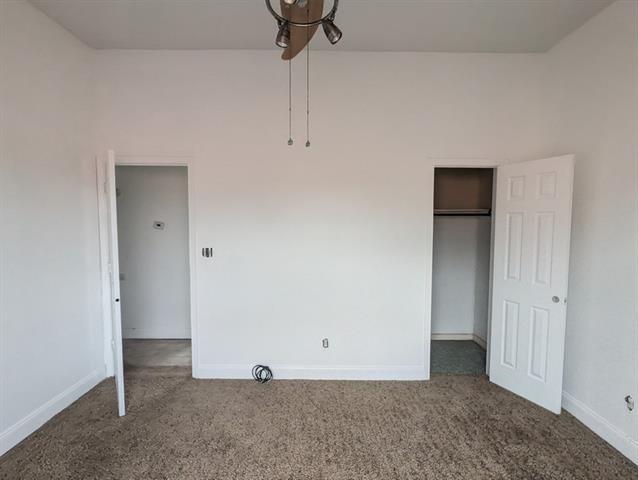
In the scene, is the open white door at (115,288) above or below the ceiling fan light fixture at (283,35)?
below

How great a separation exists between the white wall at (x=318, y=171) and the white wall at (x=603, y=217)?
17.5 inches

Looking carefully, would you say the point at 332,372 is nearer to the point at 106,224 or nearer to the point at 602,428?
the point at 602,428

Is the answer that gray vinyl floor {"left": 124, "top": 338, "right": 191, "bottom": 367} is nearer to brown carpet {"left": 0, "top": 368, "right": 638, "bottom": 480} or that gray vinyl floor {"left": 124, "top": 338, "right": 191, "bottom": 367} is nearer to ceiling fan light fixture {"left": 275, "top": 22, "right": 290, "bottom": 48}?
brown carpet {"left": 0, "top": 368, "right": 638, "bottom": 480}

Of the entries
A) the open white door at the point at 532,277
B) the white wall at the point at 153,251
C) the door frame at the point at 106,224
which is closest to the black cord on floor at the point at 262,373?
the door frame at the point at 106,224

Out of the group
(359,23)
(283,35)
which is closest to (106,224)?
(283,35)

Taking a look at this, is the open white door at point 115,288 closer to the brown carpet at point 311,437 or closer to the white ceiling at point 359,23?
the brown carpet at point 311,437

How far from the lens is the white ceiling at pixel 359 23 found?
7.41 ft

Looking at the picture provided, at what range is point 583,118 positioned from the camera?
2492 millimetres

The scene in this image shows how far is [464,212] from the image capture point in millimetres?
3934

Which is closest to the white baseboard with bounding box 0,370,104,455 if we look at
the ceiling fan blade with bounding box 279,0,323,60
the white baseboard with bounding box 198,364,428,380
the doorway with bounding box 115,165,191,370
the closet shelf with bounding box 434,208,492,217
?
the white baseboard with bounding box 198,364,428,380

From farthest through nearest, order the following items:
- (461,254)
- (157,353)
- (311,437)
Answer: (461,254)
(157,353)
(311,437)

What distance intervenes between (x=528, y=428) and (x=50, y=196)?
403 cm

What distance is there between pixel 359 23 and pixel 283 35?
4.00 ft

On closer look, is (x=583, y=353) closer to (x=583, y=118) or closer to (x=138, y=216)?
(x=583, y=118)
